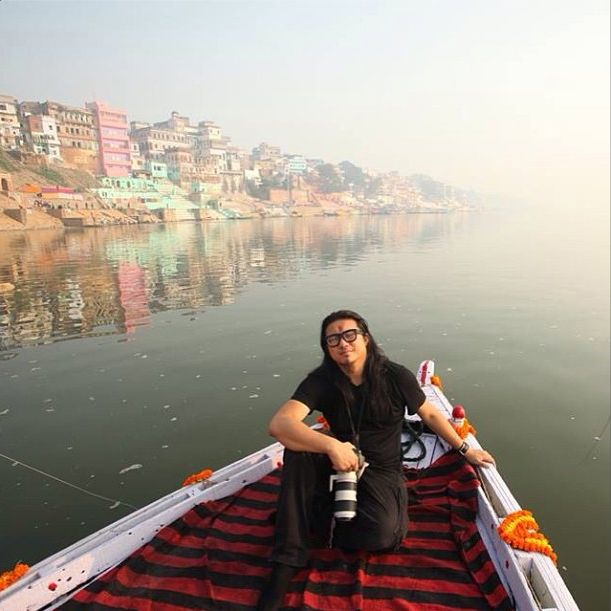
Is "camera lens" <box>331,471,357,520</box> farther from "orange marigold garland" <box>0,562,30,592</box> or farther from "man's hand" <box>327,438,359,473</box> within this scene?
"orange marigold garland" <box>0,562,30,592</box>

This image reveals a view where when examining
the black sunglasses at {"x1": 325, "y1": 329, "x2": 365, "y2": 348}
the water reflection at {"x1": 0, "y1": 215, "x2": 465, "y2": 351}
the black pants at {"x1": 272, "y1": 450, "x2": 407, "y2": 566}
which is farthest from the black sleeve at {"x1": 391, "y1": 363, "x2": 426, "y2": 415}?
the water reflection at {"x1": 0, "y1": 215, "x2": 465, "y2": 351}

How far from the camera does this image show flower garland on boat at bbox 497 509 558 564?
122 inches

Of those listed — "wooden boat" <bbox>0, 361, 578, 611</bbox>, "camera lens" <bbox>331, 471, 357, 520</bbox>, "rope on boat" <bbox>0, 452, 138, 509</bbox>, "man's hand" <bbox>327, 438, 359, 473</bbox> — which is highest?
"man's hand" <bbox>327, 438, 359, 473</bbox>

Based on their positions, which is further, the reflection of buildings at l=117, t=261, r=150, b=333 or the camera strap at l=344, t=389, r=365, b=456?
the reflection of buildings at l=117, t=261, r=150, b=333

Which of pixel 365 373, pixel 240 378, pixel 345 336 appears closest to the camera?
pixel 345 336

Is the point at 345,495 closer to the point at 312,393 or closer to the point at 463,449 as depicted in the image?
the point at 312,393

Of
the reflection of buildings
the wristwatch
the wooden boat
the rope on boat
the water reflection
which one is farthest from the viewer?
the reflection of buildings

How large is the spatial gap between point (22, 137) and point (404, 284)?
97138 mm

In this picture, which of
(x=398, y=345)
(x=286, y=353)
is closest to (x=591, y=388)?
(x=398, y=345)

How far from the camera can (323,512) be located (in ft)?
11.1

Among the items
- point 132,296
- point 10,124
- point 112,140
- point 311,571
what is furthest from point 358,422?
point 112,140

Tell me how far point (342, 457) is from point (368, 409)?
469 mm

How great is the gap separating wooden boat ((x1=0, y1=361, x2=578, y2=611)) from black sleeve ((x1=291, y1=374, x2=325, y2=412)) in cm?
126

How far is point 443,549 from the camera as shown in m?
3.48
